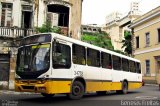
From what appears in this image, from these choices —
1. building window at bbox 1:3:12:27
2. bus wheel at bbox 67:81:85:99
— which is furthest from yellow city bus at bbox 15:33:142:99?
building window at bbox 1:3:12:27

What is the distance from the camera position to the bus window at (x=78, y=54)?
1375cm

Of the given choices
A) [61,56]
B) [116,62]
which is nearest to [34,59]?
[61,56]

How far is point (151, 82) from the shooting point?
3669 cm

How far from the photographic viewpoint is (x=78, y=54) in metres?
14.1

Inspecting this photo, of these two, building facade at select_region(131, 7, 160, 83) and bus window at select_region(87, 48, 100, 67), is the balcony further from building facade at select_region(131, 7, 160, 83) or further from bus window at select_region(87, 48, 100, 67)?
building facade at select_region(131, 7, 160, 83)

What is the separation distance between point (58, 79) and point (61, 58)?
37.3 inches

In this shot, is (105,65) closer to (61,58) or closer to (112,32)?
(61,58)

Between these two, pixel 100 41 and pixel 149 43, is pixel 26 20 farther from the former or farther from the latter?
pixel 100 41

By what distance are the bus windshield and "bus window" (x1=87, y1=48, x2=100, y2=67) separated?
3308 mm

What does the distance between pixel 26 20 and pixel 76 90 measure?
1303 cm

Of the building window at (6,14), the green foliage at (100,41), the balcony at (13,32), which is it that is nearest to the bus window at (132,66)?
the balcony at (13,32)

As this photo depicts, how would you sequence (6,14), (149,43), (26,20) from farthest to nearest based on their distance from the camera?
(149,43) → (26,20) → (6,14)

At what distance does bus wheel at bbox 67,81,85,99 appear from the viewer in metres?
13.5

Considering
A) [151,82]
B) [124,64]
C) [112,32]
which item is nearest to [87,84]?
[124,64]
